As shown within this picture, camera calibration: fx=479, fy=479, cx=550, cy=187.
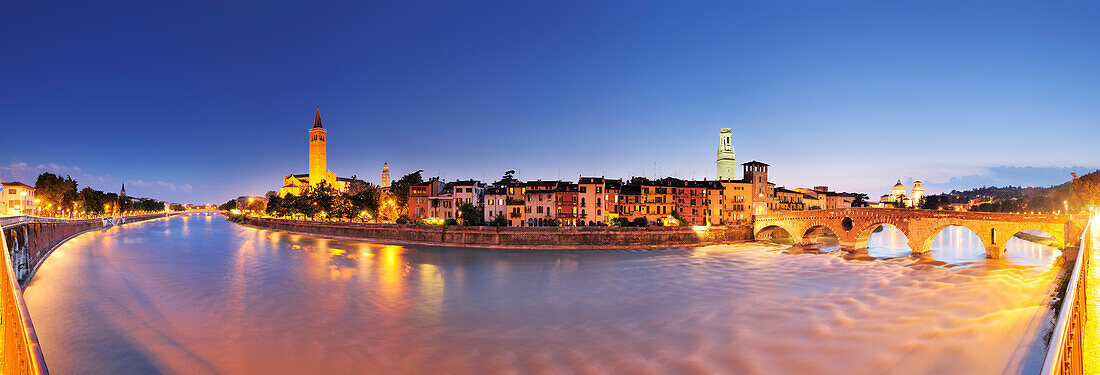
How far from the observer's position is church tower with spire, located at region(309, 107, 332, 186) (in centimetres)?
10225

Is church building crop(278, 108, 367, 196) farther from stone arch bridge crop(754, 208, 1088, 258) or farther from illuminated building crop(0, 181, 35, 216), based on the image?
stone arch bridge crop(754, 208, 1088, 258)

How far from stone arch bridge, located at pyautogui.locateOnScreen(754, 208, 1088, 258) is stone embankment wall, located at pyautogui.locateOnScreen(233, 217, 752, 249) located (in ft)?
19.9

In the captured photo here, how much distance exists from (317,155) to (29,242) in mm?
80185

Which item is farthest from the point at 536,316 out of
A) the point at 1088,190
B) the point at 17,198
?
the point at 17,198

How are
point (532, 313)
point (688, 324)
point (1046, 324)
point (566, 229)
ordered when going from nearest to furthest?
point (1046, 324)
point (688, 324)
point (532, 313)
point (566, 229)

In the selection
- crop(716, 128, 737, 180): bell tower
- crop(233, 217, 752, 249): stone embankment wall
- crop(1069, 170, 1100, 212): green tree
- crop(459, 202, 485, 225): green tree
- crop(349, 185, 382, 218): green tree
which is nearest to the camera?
crop(1069, 170, 1100, 212): green tree

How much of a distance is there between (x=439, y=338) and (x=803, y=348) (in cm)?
1054

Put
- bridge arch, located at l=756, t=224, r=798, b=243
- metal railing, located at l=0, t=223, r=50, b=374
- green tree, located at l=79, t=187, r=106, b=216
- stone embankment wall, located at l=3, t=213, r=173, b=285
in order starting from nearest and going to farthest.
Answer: metal railing, located at l=0, t=223, r=50, b=374 → stone embankment wall, located at l=3, t=213, r=173, b=285 → bridge arch, located at l=756, t=224, r=798, b=243 → green tree, located at l=79, t=187, r=106, b=216

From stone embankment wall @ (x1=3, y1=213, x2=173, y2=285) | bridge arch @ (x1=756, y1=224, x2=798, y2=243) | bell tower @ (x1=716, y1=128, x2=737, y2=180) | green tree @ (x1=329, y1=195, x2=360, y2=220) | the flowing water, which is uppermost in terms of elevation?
bell tower @ (x1=716, y1=128, x2=737, y2=180)

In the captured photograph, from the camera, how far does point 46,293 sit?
1950 centimetres

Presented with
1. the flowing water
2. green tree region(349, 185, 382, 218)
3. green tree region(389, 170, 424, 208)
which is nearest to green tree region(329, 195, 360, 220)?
green tree region(349, 185, 382, 218)

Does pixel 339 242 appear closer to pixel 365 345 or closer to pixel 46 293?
pixel 46 293

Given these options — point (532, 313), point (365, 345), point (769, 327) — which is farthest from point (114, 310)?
point (769, 327)

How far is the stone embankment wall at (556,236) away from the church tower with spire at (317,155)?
64.3 metres
